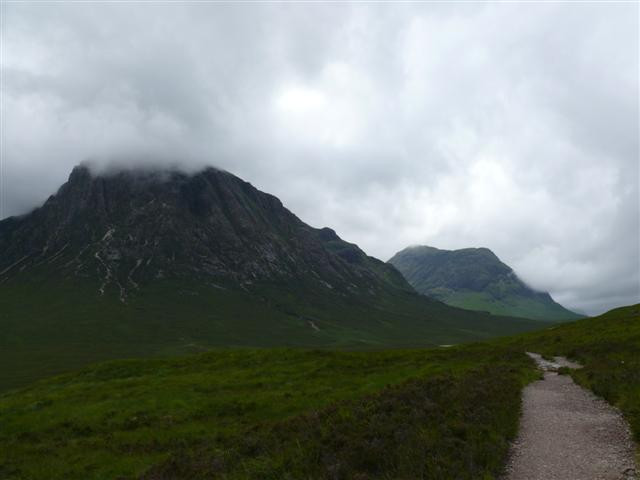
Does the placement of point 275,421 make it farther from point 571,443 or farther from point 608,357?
point 608,357

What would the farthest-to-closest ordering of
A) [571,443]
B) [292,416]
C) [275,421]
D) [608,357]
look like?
[608,357], [275,421], [292,416], [571,443]

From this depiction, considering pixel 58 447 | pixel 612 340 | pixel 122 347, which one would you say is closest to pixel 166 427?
pixel 58 447

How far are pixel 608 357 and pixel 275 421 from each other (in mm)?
26681

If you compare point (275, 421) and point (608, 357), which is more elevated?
point (608, 357)

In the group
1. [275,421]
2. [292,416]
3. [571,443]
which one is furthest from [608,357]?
[275,421]

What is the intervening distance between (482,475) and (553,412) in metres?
9.60

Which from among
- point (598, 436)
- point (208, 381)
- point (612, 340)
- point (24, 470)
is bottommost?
point (24, 470)

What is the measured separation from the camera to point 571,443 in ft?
52.2

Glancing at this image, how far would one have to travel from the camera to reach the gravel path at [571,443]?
530 inches

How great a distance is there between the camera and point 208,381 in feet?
128

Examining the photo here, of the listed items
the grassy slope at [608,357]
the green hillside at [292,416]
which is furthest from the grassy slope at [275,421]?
the grassy slope at [608,357]

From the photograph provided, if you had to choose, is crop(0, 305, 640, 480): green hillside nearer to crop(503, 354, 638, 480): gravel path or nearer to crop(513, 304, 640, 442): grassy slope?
crop(513, 304, 640, 442): grassy slope

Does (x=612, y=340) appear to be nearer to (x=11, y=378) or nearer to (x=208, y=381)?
(x=208, y=381)

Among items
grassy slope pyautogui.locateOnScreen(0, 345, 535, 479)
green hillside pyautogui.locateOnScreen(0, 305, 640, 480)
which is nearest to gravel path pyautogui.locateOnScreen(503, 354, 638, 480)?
green hillside pyautogui.locateOnScreen(0, 305, 640, 480)
